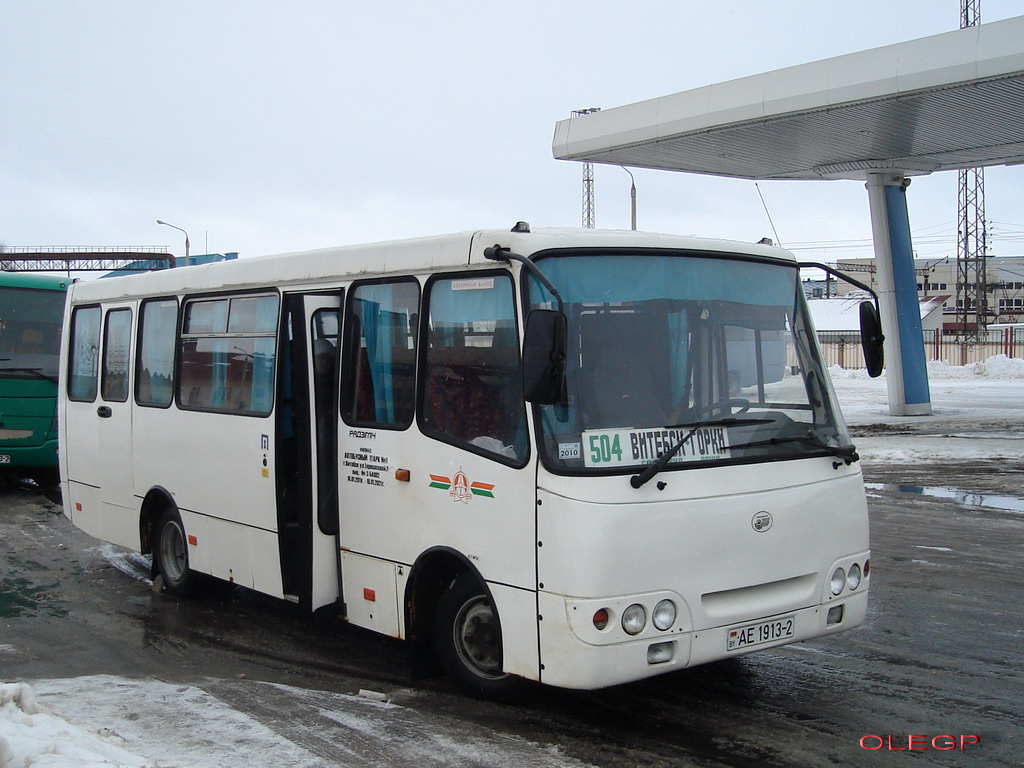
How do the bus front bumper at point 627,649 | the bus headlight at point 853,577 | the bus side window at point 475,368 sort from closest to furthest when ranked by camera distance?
the bus front bumper at point 627,649 → the bus side window at point 475,368 → the bus headlight at point 853,577

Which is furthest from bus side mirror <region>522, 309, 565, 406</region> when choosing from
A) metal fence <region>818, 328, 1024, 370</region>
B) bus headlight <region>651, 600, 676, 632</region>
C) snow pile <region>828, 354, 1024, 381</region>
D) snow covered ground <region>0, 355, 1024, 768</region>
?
metal fence <region>818, 328, 1024, 370</region>

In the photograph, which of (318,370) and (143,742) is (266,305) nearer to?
(318,370)

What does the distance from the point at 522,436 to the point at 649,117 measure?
19.7 metres

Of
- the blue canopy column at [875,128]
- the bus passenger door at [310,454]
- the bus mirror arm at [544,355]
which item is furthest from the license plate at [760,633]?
→ the blue canopy column at [875,128]

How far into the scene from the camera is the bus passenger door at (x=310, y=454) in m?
6.76

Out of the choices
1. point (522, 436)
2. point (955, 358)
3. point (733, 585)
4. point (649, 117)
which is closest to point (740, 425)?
point (733, 585)

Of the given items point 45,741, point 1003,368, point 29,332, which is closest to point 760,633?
point 45,741

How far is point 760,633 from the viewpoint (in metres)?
5.30

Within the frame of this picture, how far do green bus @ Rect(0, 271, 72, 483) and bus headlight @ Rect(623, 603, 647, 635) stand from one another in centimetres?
1265

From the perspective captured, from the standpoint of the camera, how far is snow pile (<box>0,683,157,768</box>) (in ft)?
13.9

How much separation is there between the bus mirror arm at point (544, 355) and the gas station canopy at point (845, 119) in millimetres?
16369

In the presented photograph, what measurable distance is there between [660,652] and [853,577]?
1.39 meters

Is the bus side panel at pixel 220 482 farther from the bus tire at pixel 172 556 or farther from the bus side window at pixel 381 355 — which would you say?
the bus side window at pixel 381 355

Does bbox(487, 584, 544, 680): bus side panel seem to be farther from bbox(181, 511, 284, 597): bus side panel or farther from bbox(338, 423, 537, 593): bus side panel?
bbox(181, 511, 284, 597): bus side panel
